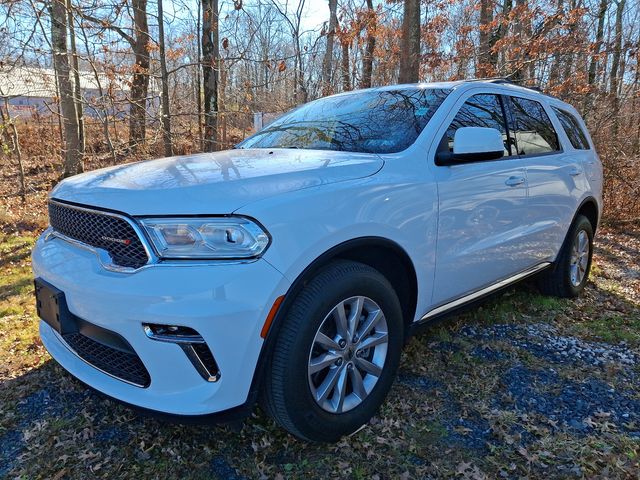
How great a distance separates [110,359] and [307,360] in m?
0.86

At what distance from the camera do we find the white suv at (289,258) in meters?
1.80

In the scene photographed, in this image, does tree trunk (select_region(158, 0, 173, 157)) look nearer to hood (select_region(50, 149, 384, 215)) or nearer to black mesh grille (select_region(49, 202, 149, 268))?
hood (select_region(50, 149, 384, 215))

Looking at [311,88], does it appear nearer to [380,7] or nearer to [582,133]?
[380,7]

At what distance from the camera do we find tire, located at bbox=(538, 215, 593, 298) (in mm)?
4105

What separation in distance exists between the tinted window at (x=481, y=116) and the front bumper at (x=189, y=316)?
1646 millimetres

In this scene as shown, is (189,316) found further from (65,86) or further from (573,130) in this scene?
(65,86)

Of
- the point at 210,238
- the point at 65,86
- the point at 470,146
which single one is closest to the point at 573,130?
the point at 470,146

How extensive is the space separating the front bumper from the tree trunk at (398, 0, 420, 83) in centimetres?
797

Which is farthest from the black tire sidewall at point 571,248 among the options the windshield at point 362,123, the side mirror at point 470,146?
the windshield at point 362,123

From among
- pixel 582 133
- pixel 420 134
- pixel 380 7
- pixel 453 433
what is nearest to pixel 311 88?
pixel 380 7

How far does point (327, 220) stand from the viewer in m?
2.02

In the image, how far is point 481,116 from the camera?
3162 millimetres

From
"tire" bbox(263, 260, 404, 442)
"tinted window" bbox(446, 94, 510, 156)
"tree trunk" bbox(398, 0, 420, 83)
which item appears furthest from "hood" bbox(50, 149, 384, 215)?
"tree trunk" bbox(398, 0, 420, 83)

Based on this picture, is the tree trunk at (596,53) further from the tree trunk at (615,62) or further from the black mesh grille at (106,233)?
the black mesh grille at (106,233)
